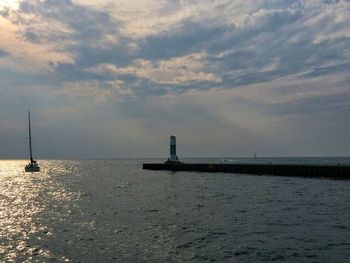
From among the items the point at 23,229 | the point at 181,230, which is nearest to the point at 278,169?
the point at 181,230

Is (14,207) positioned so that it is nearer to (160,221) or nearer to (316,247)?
(160,221)

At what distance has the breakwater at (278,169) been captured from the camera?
232 feet

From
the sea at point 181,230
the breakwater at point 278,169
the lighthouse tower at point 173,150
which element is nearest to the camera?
the sea at point 181,230

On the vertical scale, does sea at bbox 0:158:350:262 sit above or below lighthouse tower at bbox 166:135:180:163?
below

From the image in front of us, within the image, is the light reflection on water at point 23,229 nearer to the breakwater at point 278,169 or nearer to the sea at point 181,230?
the sea at point 181,230

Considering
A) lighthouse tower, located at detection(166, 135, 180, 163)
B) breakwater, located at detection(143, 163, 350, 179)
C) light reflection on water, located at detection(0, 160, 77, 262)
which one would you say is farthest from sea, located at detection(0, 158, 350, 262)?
lighthouse tower, located at detection(166, 135, 180, 163)

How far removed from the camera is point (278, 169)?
270ft

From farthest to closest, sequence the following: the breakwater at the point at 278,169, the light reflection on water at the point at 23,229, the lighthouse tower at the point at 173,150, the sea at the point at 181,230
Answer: the lighthouse tower at the point at 173,150 < the breakwater at the point at 278,169 < the light reflection on water at the point at 23,229 < the sea at the point at 181,230

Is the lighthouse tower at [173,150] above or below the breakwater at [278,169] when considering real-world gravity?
above

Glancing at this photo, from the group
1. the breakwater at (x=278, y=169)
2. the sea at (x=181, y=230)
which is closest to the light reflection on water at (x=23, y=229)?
the sea at (x=181, y=230)

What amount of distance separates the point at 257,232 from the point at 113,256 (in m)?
9.71

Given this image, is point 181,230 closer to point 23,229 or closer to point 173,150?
point 23,229

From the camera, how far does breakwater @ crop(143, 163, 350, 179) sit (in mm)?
70562

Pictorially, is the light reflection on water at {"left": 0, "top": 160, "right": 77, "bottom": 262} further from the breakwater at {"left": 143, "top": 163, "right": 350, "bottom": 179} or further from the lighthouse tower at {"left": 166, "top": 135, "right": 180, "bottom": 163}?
the lighthouse tower at {"left": 166, "top": 135, "right": 180, "bottom": 163}
